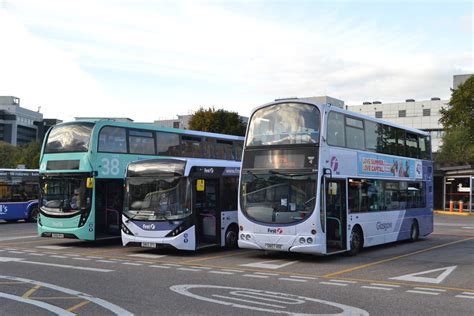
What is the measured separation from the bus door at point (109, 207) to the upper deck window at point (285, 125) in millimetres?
6139

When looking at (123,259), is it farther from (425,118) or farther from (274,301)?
(425,118)

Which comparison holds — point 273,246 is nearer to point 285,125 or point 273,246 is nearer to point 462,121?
point 285,125

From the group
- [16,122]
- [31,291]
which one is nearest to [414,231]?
[31,291]

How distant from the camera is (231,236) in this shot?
709 inches

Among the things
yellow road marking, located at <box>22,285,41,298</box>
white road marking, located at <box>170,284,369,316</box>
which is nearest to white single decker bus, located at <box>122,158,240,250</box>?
white road marking, located at <box>170,284,369,316</box>

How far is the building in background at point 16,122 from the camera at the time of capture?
164762mm

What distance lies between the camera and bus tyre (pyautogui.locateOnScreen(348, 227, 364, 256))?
16244 millimetres

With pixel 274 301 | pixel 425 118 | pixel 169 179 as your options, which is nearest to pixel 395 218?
pixel 169 179

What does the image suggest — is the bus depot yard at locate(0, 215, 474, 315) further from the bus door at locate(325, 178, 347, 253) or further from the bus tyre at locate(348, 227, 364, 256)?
the bus door at locate(325, 178, 347, 253)

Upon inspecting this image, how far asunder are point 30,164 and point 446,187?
207 ft

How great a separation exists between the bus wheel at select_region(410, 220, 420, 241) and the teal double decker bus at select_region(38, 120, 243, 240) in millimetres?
10133

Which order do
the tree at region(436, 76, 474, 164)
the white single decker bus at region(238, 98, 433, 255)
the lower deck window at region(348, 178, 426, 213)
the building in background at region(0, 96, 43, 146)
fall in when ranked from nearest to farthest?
the white single decker bus at region(238, 98, 433, 255) → the lower deck window at region(348, 178, 426, 213) → the tree at region(436, 76, 474, 164) → the building in background at region(0, 96, 43, 146)

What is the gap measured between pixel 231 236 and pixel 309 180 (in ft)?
14.7

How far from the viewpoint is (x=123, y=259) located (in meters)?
15.3
